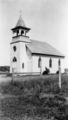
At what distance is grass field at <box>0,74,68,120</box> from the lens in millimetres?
6676

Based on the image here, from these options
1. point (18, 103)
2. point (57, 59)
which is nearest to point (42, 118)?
point (18, 103)

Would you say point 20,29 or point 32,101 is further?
point 20,29

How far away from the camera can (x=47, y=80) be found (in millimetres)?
12047

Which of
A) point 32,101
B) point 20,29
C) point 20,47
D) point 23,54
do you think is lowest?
point 32,101

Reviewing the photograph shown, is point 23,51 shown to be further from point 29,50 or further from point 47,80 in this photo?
point 47,80

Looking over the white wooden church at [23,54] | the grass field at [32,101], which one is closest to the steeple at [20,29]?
the white wooden church at [23,54]

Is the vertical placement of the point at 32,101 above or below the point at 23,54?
below

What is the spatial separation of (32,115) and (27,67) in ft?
87.5

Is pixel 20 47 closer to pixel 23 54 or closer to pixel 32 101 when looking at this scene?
pixel 23 54

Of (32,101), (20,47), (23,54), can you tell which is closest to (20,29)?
(20,47)

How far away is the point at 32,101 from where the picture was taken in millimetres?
8562

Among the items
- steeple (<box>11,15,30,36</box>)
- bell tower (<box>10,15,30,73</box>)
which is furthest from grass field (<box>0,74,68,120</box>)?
steeple (<box>11,15,30,36</box>)

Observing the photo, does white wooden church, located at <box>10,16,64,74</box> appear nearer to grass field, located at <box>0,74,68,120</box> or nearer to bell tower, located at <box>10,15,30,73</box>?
bell tower, located at <box>10,15,30,73</box>

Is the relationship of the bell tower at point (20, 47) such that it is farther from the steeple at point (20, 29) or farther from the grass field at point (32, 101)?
the grass field at point (32, 101)
